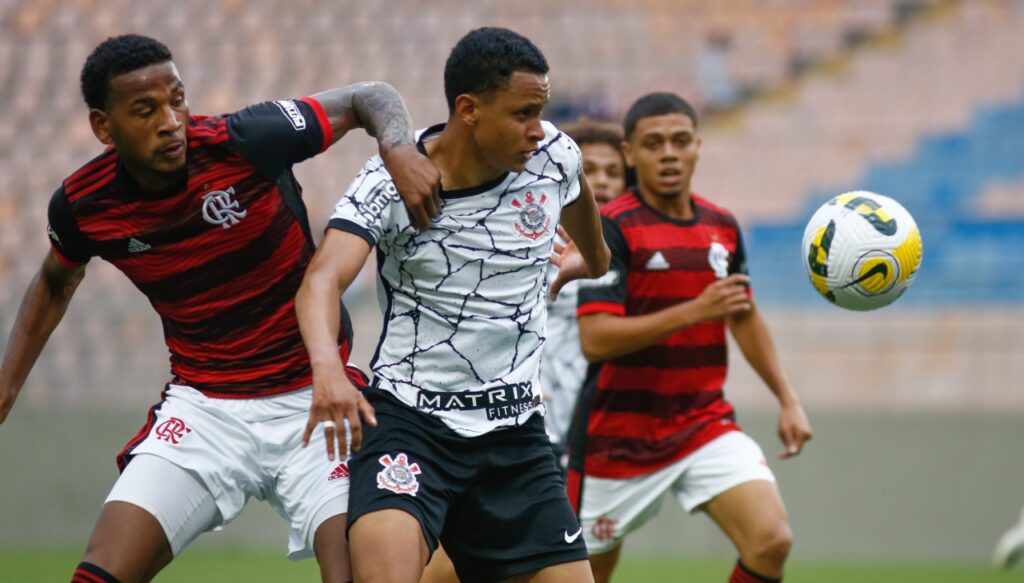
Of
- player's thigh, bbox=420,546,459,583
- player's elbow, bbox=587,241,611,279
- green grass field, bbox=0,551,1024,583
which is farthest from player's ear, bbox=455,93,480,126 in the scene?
green grass field, bbox=0,551,1024,583

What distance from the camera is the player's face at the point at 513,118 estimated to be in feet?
13.6

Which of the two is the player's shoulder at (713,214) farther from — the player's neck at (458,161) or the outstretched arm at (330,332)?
the outstretched arm at (330,332)

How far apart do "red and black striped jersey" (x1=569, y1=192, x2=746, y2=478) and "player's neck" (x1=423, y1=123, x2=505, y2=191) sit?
1713 mm

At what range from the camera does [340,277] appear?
389 cm

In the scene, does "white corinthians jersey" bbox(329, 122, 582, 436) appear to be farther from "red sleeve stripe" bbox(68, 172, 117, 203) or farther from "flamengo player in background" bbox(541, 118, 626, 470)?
"flamengo player in background" bbox(541, 118, 626, 470)

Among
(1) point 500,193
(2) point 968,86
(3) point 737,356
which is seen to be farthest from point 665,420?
(2) point 968,86

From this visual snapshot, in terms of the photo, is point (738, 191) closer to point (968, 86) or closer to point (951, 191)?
point (951, 191)

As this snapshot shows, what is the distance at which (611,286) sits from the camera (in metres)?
5.88

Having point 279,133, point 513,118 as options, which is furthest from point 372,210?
point 279,133

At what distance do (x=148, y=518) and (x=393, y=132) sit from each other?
4.78 ft

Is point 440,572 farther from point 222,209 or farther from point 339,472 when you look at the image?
point 222,209

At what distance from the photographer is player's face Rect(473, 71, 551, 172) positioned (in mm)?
4141

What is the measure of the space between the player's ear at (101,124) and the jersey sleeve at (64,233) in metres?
0.23

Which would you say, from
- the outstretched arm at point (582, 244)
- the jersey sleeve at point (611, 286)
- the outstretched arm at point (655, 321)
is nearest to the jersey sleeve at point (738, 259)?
the outstretched arm at point (655, 321)
